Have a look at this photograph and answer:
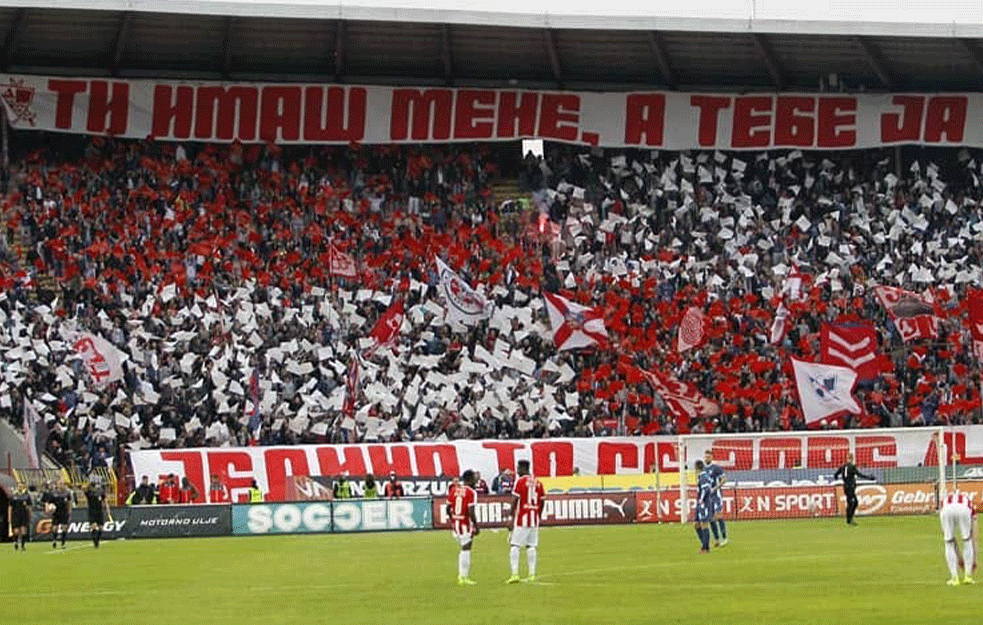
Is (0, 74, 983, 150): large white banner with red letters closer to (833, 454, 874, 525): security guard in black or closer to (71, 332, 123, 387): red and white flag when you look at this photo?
(71, 332, 123, 387): red and white flag

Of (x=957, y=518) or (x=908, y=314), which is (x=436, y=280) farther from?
(x=957, y=518)

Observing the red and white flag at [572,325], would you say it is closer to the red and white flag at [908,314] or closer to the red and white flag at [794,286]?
the red and white flag at [794,286]

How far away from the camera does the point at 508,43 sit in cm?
5712

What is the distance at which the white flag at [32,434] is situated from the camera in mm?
46656

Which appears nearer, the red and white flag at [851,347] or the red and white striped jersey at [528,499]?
the red and white striped jersey at [528,499]

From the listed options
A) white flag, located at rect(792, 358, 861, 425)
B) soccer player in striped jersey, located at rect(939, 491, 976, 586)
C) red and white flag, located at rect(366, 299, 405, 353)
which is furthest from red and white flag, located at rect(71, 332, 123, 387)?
soccer player in striped jersey, located at rect(939, 491, 976, 586)

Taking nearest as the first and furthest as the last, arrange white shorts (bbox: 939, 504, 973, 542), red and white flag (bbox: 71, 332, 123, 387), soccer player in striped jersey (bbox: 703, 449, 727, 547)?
1. white shorts (bbox: 939, 504, 973, 542)
2. soccer player in striped jersey (bbox: 703, 449, 727, 547)
3. red and white flag (bbox: 71, 332, 123, 387)

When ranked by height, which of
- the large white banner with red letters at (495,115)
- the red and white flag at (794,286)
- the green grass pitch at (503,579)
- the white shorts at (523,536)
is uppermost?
the large white banner with red letters at (495,115)

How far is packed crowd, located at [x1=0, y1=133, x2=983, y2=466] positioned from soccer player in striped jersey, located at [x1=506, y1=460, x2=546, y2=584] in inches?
902

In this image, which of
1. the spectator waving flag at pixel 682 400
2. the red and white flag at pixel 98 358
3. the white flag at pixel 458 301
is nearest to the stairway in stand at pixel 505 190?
the white flag at pixel 458 301

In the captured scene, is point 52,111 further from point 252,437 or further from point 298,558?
point 298,558

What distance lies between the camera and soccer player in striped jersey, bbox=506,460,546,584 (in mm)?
27906

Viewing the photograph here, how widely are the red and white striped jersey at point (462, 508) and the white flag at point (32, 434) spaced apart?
2214 centimetres

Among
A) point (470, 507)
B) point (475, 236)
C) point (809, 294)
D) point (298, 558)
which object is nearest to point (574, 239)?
point (475, 236)
